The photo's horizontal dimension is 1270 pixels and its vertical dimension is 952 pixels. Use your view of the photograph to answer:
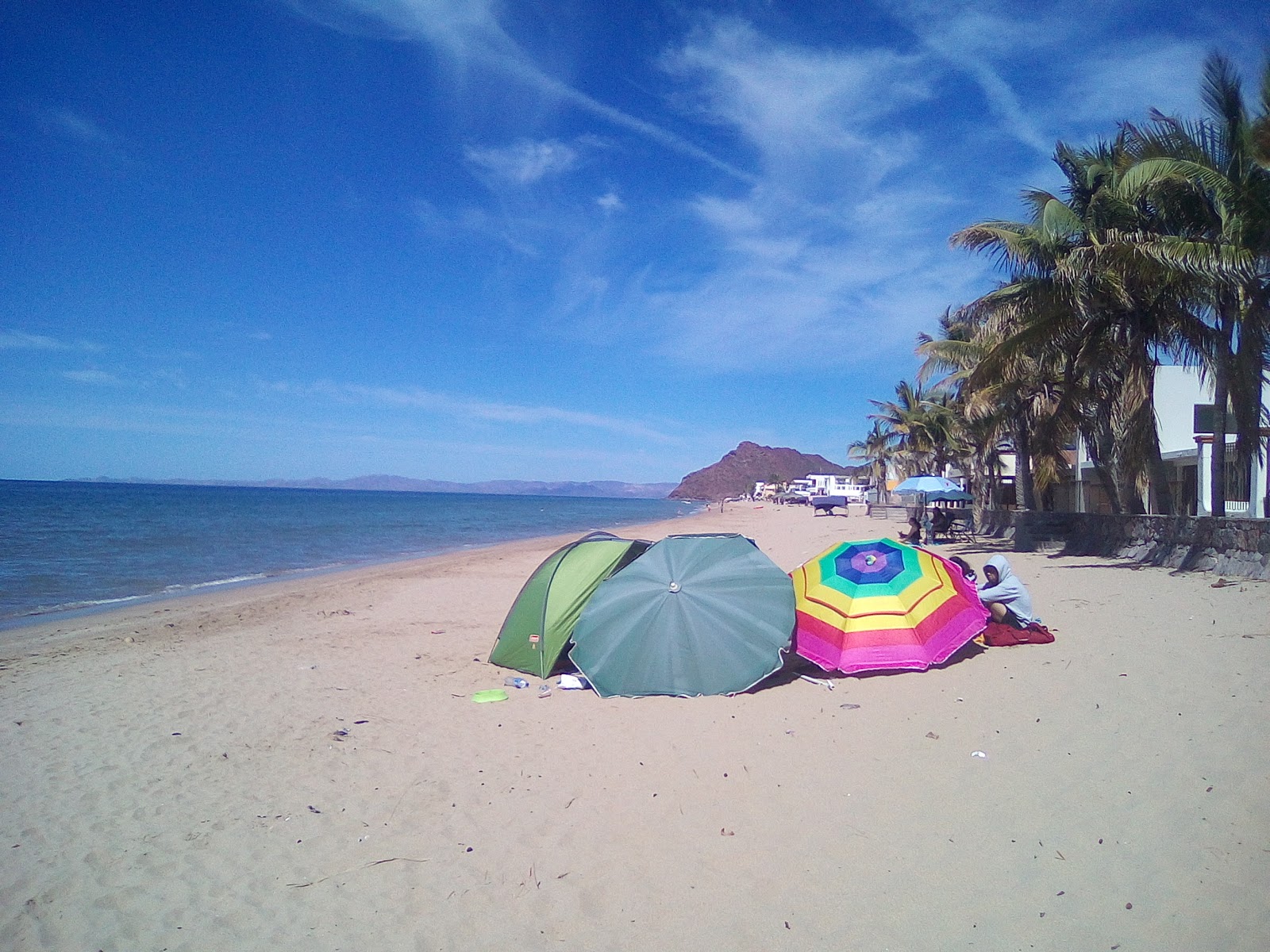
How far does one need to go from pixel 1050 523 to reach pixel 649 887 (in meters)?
A: 16.5

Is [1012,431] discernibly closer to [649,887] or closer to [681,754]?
[681,754]

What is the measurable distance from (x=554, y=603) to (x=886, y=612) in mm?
3291

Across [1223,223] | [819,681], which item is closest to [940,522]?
[1223,223]

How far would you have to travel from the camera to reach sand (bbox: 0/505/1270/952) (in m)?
3.44

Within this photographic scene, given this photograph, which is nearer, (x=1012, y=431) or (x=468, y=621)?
(x=468, y=621)

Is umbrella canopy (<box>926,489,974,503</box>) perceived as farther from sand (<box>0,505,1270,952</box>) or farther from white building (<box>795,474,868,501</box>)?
white building (<box>795,474,868,501</box>)

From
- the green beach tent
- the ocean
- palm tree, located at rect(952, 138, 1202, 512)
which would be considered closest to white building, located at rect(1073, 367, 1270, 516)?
palm tree, located at rect(952, 138, 1202, 512)

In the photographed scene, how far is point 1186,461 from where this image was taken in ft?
70.4

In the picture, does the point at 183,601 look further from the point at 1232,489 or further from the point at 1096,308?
the point at 1232,489

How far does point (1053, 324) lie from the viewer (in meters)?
14.9

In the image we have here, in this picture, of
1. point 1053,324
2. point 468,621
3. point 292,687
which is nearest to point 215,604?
point 468,621

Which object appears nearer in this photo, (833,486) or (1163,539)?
(1163,539)

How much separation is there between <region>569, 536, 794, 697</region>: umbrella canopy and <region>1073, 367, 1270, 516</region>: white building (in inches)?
671

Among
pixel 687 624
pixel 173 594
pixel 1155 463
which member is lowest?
pixel 173 594
